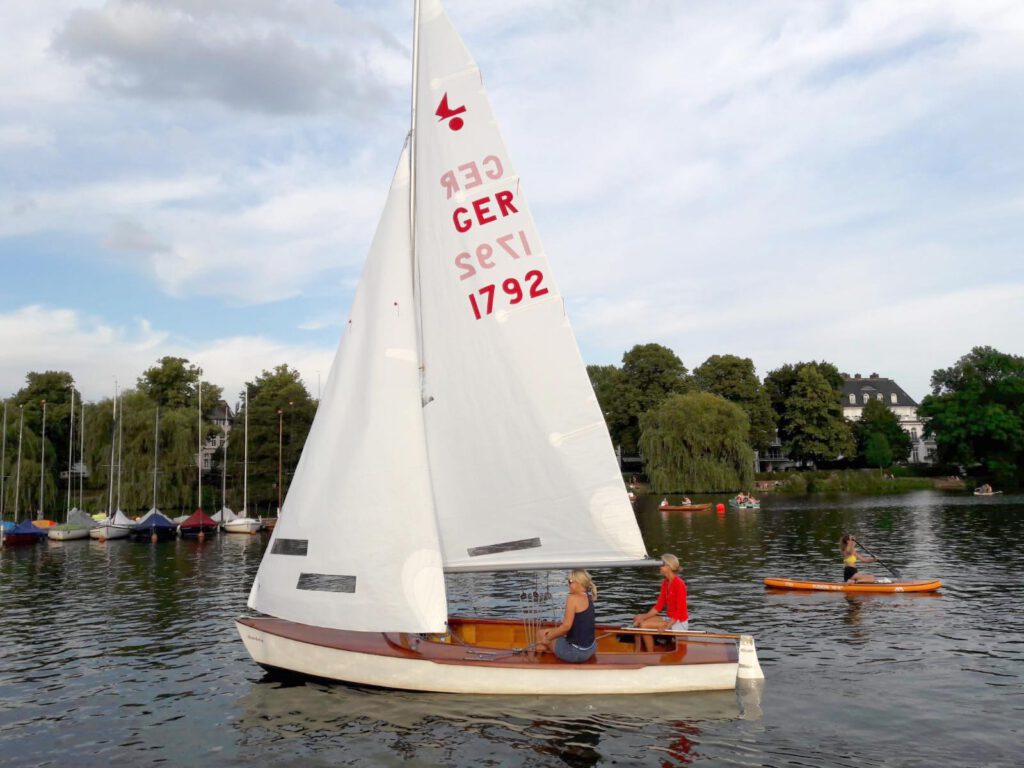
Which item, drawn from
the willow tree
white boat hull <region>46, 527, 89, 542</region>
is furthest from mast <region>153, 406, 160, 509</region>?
the willow tree

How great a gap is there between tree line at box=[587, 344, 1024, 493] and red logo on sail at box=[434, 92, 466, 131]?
7041 centimetres

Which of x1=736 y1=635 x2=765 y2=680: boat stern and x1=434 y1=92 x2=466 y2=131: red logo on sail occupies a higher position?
x1=434 y1=92 x2=466 y2=131: red logo on sail

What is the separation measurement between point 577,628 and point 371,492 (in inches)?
158

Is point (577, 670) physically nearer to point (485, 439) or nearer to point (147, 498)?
point (485, 439)

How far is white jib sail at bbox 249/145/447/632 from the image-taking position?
12.9 metres

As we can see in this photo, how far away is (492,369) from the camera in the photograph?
44.1 ft

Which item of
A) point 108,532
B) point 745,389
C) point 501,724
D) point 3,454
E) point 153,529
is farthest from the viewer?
point 745,389

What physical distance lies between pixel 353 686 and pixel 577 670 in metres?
4.03

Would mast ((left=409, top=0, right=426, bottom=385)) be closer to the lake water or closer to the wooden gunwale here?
the lake water

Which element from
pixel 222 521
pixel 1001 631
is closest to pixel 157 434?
pixel 222 521

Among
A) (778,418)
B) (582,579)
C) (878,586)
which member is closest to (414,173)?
(582,579)

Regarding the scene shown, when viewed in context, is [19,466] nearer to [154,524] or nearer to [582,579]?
[154,524]

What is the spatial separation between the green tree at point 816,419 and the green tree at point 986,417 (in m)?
9.53

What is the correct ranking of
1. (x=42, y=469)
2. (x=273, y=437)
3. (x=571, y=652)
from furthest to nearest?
(x=273, y=437), (x=42, y=469), (x=571, y=652)
